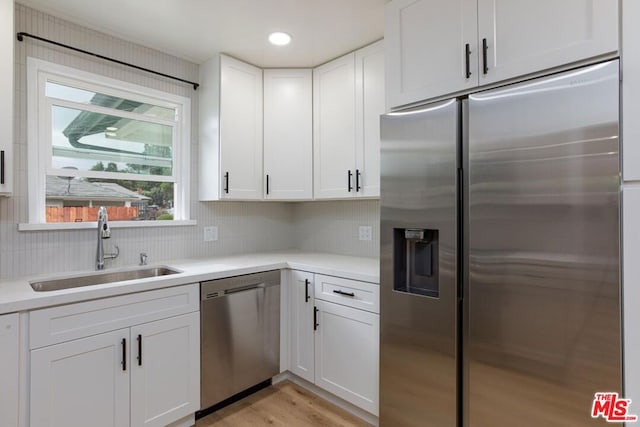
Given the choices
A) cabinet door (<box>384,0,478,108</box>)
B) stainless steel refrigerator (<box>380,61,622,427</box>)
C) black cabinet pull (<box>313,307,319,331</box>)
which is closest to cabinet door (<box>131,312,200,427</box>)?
black cabinet pull (<box>313,307,319,331</box>)

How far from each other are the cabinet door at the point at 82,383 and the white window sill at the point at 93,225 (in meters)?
0.79

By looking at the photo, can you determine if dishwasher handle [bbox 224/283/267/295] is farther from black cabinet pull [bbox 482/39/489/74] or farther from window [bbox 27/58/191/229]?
black cabinet pull [bbox 482/39/489/74]

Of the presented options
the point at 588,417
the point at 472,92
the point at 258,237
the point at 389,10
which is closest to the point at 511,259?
the point at 588,417

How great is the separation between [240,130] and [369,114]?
3.27 ft

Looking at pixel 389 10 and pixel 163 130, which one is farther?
pixel 163 130

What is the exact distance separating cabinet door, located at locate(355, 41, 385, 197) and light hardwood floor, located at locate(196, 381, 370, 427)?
142 cm

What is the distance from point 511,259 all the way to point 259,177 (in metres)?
1.92

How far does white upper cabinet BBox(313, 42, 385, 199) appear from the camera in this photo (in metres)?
2.30

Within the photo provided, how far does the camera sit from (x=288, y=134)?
275cm

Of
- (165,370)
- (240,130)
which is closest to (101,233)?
(165,370)

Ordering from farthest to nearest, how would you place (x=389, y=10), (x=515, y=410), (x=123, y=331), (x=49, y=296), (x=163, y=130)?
(x=163, y=130) → (x=389, y=10) → (x=123, y=331) → (x=49, y=296) → (x=515, y=410)

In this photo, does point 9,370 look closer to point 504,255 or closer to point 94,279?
point 94,279

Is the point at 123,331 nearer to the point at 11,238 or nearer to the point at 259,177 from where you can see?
the point at 11,238

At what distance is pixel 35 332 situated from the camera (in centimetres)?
147
